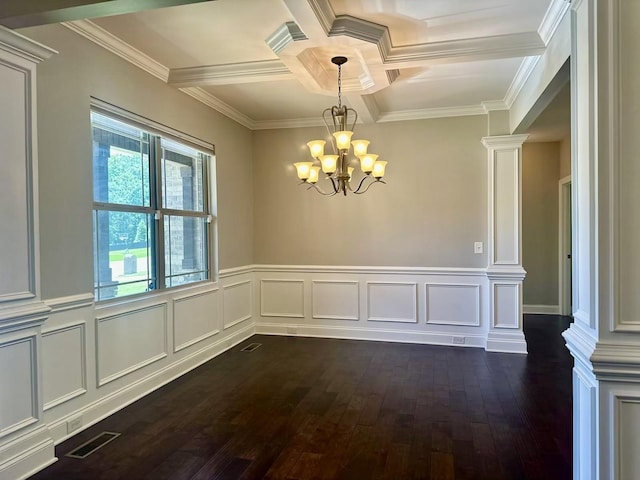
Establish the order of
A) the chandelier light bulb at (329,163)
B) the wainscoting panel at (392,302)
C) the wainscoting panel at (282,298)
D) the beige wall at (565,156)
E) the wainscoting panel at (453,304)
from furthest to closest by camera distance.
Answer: the beige wall at (565,156) < the wainscoting panel at (282,298) < the wainscoting panel at (392,302) < the wainscoting panel at (453,304) < the chandelier light bulb at (329,163)

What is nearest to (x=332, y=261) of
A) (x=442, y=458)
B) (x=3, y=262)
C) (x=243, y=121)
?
(x=243, y=121)

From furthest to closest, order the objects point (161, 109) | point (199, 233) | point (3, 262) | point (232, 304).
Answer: point (232, 304) < point (199, 233) < point (161, 109) < point (3, 262)

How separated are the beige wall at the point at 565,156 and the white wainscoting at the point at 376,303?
9.10 ft

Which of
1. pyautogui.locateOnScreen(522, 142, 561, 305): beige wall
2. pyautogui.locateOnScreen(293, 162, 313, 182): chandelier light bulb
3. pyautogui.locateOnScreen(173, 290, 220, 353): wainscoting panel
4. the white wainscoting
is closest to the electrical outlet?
pyautogui.locateOnScreen(173, 290, 220, 353): wainscoting panel

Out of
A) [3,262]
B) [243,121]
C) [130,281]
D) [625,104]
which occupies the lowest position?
[130,281]

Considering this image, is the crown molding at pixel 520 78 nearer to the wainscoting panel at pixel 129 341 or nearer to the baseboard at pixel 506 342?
the baseboard at pixel 506 342

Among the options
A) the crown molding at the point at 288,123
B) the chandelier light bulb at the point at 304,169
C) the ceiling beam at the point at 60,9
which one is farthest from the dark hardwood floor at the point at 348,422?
the crown molding at the point at 288,123

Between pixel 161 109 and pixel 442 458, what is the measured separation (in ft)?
11.4

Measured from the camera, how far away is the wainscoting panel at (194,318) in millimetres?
3962

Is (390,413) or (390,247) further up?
(390,247)

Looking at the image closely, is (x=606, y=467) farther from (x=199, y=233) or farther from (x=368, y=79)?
(x=199, y=233)

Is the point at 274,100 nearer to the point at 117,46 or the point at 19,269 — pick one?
the point at 117,46

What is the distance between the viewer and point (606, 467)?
64.2 inches

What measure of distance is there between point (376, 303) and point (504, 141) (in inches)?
94.4
